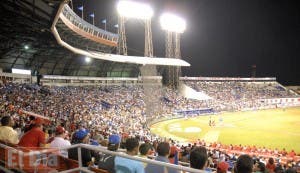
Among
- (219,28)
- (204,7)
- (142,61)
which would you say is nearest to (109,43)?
(142,61)

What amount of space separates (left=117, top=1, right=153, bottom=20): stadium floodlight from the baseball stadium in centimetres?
18

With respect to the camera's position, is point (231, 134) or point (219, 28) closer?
point (231, 134)

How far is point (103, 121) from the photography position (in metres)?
32.4

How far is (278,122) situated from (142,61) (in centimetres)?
2452

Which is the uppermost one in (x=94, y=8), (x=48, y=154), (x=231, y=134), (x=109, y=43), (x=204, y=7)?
(x=204, y=7)

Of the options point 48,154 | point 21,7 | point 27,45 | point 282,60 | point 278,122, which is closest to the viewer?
point 48,154

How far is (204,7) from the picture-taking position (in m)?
84.6

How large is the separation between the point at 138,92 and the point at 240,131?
20.3m

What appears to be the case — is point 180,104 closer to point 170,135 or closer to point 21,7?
point 170,135

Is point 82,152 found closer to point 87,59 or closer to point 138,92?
point 87,59

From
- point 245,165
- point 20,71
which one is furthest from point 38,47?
point 245,165

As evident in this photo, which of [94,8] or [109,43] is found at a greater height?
[94,8]

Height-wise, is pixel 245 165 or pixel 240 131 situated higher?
pixel 245 165

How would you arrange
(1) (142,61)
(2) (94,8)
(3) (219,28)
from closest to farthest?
(1) (142,61) → (2) (94,8) → (3) (219,28)
